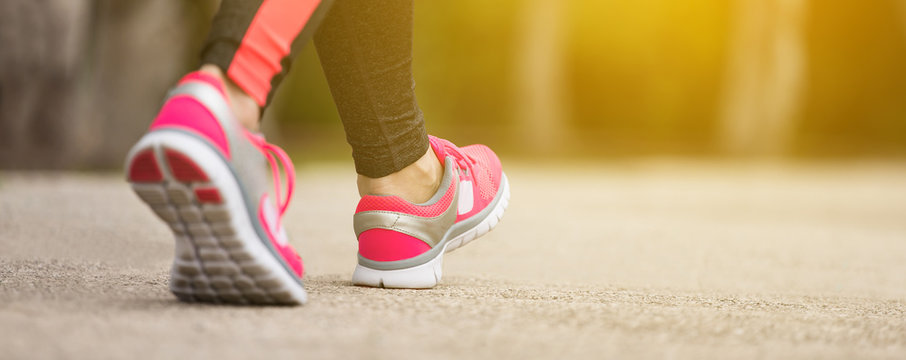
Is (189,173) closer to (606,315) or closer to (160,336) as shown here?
(160,336)

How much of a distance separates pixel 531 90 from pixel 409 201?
445 inches

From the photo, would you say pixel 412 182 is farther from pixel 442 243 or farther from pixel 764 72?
pixel 764 72

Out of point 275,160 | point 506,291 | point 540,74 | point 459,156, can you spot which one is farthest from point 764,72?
point 275,160

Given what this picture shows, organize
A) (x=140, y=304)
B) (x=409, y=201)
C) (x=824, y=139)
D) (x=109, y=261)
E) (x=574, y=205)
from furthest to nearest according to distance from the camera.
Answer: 1. (x=824, y=139)
2. (x=574, y=205)
3. (x=109, y=261)
4. (x=409, y=201)
5. (x=140, y=304)

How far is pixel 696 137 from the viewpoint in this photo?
623 inches

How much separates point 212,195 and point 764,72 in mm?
11152

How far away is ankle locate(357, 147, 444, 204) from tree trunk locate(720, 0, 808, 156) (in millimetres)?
10205

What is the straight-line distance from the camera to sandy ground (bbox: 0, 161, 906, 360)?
1.05 metres

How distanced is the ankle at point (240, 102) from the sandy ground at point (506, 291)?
0.24 meters

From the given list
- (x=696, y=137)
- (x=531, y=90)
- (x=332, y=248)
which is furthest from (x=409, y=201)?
(x=696, y=137)

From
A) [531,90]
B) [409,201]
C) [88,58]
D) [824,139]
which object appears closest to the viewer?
[409,201]

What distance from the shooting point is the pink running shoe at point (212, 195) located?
1065 mm

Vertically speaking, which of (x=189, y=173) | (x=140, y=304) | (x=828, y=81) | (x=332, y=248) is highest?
(x=189, y=173)

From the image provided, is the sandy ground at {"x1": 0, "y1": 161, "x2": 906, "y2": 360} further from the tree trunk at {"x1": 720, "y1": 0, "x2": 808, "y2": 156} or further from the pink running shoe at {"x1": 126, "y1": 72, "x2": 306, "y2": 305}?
the tree trunk at {"x1": 720, "y1": 0, "x2": 808, "y2": 156}
